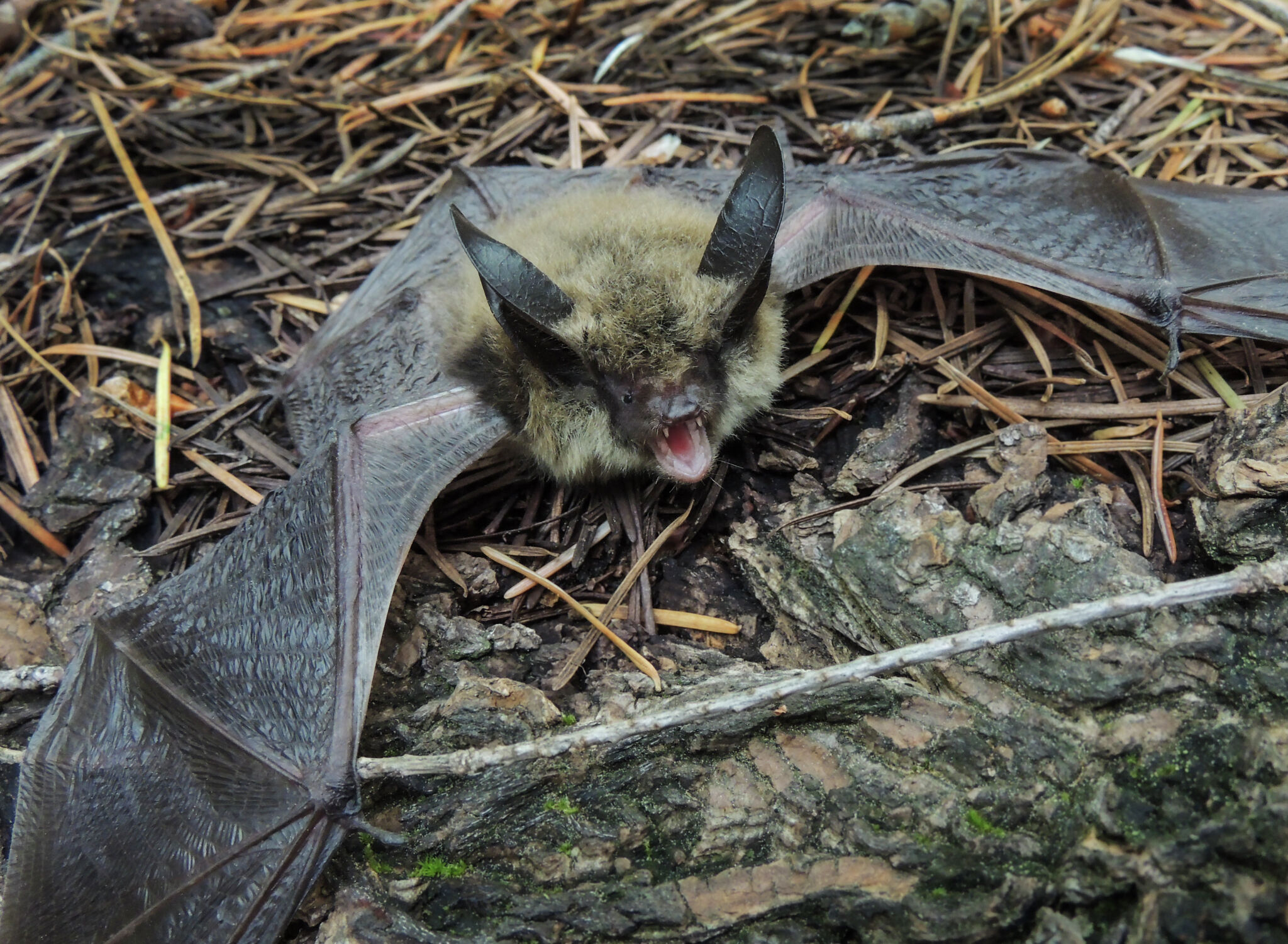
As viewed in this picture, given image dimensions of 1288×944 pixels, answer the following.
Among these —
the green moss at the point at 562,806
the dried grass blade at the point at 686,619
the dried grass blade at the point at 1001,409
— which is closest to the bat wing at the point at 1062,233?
the dried grass blade at the point at 1001,409

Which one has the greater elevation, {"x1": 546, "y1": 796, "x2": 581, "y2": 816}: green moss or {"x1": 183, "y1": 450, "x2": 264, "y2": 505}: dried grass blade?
{"x1": 183, "y1": 450, "x2": 264, "y2": 505}: dried grass blade

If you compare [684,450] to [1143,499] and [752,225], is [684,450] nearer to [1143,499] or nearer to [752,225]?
[752,225]

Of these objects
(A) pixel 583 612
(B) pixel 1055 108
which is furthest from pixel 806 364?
(B) pixel 1055 108

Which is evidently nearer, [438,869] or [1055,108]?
[438,869]

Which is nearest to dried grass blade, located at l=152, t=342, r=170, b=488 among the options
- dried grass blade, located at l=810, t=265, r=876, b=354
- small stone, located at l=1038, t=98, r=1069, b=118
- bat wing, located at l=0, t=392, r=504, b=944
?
bat wing, located at l=0, t=392, r=504, b=944

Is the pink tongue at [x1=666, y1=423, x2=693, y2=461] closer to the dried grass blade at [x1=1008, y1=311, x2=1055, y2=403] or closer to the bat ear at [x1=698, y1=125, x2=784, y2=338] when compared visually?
the bat ear at [x1=698, y1=125, x2=784, y2=338]

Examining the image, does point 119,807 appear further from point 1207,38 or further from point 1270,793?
point 1207,38
